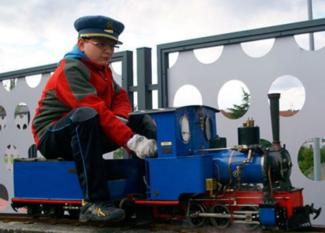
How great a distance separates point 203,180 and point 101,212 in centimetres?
63

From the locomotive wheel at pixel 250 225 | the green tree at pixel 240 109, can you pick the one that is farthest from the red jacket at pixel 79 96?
the green tree at pixel 240 109

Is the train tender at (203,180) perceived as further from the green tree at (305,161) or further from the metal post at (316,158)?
the green tree at (305,161)

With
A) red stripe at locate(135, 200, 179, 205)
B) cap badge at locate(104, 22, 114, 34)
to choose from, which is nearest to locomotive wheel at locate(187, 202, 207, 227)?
red stripe at locate(135, 200, 179, 205)

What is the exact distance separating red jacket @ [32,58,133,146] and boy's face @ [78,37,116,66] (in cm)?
5

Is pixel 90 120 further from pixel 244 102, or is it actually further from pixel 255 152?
pixel 244 102

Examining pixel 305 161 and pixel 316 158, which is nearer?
pixel 316 158

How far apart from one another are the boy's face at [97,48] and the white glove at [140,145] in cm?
63

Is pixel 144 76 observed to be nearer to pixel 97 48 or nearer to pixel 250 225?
pixel 97 48

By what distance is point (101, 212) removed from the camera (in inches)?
118

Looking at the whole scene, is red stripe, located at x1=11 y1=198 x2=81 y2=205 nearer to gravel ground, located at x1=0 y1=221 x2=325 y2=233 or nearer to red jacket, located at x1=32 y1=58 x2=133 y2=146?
gravel ground, located at x1=0 y1=221 x2=325 y2=233

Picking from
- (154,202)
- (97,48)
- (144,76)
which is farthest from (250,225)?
(144,76)

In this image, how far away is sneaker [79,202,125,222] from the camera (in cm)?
298

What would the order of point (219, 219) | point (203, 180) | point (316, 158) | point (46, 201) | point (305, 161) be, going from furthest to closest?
point (305, 161)
point (316, 158)
point (46, 201)
point (219, 219)
point (203, 180)

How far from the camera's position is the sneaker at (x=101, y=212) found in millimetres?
2982
